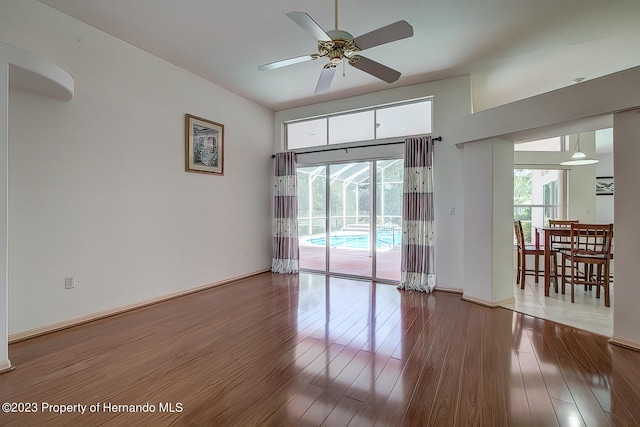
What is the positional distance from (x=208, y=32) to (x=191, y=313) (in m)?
3.18

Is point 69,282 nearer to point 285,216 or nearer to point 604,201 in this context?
point 285,216

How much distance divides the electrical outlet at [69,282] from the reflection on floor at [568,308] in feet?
16.3

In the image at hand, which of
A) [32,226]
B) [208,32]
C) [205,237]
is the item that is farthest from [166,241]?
[208,32]

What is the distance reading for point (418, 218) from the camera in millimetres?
4402

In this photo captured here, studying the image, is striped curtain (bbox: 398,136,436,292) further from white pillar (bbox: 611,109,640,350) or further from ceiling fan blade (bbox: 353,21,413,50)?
ceiling fan blade (bbox: 353,21,413,50)

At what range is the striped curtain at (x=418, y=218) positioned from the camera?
4.33 metres

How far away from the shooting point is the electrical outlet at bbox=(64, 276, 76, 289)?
2960mm

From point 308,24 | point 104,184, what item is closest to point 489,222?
point 308,24

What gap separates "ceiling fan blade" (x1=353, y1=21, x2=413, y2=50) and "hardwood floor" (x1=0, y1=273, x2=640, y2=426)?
252 cm

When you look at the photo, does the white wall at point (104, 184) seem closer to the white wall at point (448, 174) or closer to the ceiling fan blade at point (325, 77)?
the ceiling fan blade at point (325, 77)

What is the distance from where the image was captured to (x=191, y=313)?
3.41 m

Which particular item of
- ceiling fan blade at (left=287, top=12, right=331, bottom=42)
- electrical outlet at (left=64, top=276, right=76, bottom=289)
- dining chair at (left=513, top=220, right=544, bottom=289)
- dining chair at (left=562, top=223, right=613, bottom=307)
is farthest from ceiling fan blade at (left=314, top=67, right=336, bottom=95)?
dining chair at (left=513, top=220, right=544, bottom=289)

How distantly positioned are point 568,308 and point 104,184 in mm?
5655

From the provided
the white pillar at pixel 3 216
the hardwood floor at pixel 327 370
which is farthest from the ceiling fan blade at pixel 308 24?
the hardwood floor at pixel 327 370
